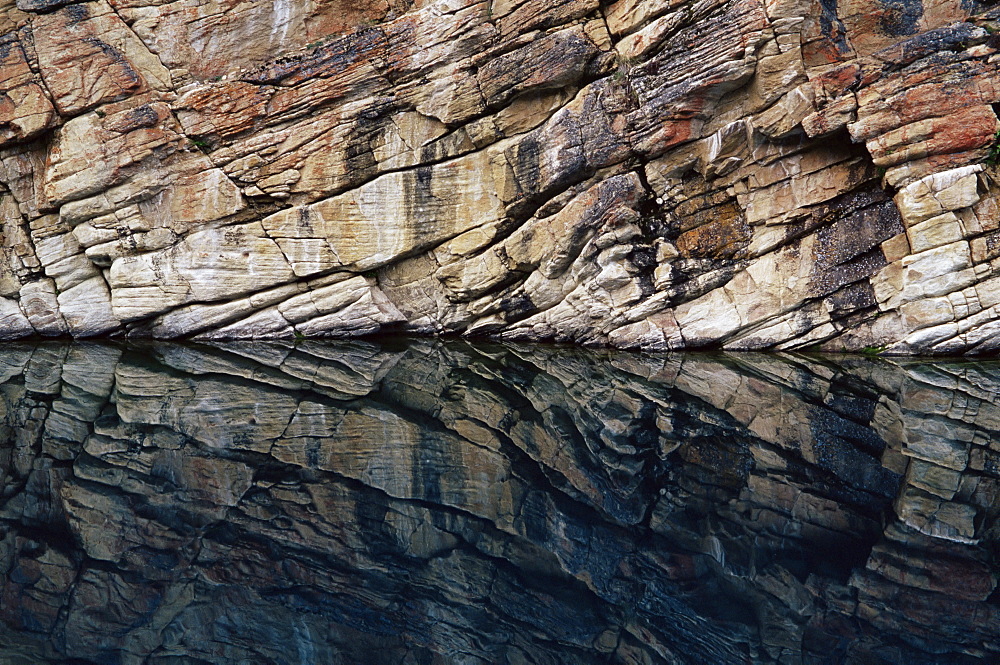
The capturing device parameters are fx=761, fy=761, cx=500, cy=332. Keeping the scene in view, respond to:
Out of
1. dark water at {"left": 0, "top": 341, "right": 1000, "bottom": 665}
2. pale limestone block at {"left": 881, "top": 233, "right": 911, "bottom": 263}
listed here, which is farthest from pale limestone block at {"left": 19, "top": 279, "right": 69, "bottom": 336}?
pale limestone block at {"left": 881, "top": 233, "right": 911, "bottom": 263}

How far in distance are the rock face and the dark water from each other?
5629 mm

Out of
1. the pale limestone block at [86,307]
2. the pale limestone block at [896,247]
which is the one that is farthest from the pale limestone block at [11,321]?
the pale limestone block at [896,247]

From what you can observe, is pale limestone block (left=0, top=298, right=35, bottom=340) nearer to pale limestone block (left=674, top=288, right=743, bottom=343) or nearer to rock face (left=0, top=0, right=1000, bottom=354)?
rock face (left=0, top=0, right=1000, bottom=354)

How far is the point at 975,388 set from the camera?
1155 centimetres

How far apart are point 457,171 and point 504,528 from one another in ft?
42.3

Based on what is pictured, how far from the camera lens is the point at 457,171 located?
18.0m

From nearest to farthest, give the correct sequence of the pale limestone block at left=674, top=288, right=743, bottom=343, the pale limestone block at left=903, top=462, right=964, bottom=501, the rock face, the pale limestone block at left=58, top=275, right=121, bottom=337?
1. the pale limestone block at left=903, top=462, right=964, bottom=501
2. the rock face
3. the pale limestone block at left=674, top=288, right=743, bottom=343
4. the pale limestone block at left=58, top=275, right=121, bottom=337

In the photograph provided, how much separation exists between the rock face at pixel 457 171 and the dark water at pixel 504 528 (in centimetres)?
563

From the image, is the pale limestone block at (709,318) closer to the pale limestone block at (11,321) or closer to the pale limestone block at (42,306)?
the pale limestone block at (42,306)

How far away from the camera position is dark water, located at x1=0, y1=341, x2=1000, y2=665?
479 cm

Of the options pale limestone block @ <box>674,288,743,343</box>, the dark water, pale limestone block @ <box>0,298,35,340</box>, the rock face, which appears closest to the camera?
the dark water

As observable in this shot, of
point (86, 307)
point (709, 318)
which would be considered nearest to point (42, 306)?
point (86, 307)

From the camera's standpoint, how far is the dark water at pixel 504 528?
4.79m

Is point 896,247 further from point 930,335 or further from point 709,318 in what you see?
point 709,318
